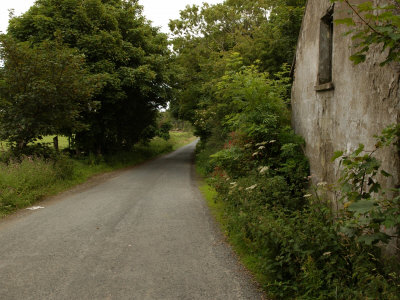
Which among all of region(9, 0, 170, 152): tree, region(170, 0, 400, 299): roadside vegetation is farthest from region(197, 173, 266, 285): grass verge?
region(9, 0, 170, 152): tree

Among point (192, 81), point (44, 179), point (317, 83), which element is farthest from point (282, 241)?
point (192, 81)

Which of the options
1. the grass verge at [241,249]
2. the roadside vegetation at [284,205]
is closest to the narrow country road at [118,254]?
the grass verge at [241,249]

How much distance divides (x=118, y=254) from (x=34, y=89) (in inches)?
326

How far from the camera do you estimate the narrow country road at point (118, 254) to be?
3861mm

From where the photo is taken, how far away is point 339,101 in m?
5.41

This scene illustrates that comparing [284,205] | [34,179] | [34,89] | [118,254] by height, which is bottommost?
[118,254]

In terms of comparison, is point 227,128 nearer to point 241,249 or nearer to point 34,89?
point 34,89

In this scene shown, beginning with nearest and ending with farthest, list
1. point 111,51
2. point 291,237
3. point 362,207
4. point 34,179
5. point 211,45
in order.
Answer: point 362,207
point 291,237
point 34,179
point 111,51
point 211,45

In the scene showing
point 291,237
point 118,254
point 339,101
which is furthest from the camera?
point 339,101

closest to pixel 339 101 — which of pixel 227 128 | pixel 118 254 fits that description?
pixel 118 254

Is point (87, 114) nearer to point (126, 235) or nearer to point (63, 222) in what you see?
point (63, 222)

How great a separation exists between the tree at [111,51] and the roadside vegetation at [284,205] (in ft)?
16.4

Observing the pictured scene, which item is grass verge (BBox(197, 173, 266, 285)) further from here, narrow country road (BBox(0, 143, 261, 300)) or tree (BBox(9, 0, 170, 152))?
tree (BBox(9, 0, 170, 152))

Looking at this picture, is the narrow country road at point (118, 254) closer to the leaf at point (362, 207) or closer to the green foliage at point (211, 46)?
the leaf at point (362, 207)
